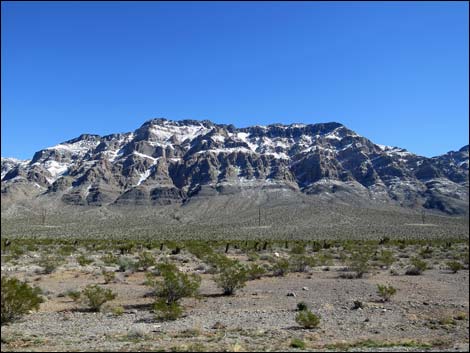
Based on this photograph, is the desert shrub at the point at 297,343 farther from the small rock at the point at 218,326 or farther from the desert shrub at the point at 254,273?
the desert shrub at the point at 254,273

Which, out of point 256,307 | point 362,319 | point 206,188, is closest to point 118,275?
point 256,307

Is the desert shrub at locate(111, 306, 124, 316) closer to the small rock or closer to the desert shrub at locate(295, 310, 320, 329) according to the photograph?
the small rock

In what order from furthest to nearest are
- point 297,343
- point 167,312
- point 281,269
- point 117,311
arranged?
point 281,269 → point 117,311 → point 167,312 → point 297,343

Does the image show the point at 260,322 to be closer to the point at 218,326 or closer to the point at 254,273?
the point at 218,326

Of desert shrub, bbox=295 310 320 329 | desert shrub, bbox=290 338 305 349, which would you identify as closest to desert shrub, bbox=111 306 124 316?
desert shrub, bbox=295 310 320 329

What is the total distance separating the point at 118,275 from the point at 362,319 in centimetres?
1756

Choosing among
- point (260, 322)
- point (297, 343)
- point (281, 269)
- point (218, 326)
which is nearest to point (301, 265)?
point (281, 269)

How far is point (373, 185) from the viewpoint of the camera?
197 metres

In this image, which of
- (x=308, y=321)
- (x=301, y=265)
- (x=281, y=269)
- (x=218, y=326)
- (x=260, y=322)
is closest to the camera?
(x=308, y=321)

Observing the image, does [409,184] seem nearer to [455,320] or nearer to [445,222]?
[445,222]

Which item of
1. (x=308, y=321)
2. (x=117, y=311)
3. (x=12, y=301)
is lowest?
(x=117, y=311)

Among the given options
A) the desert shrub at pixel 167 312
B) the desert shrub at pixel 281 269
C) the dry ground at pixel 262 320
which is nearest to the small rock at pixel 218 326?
the dry ground at pixel 262 320

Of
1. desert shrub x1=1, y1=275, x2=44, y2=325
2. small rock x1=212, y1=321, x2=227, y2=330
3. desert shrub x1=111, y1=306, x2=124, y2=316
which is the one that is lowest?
desert shrub x1=111, y1=306, x2=124, y2=316

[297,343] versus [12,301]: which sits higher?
[12,301]
